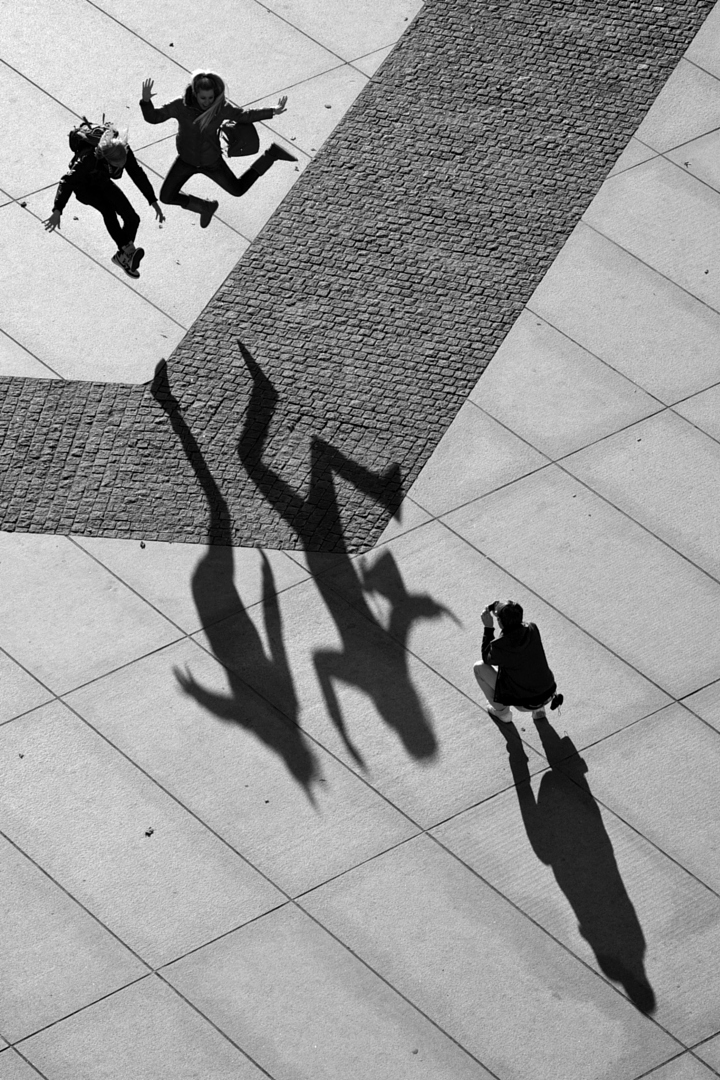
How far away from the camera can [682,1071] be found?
717 cm

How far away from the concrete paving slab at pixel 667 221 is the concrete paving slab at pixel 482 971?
528cm

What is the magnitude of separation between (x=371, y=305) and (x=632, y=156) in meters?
2.87

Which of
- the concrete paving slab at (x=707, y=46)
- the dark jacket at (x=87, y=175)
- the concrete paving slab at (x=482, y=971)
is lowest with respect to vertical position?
the concrete paving slab at (x=482, y=971)

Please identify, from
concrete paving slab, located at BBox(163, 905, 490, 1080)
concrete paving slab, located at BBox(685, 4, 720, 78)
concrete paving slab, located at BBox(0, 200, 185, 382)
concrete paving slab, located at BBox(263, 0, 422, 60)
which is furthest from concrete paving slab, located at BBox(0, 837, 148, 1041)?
concrete paving slab, located at BBox(685, 4, 720, 78)

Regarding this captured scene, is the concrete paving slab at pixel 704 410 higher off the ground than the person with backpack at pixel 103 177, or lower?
higher

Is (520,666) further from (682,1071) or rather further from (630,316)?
(630,316)

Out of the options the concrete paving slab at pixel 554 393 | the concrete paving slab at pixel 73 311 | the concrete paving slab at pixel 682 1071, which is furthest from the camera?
the concrete paving slab at pixel 73 311

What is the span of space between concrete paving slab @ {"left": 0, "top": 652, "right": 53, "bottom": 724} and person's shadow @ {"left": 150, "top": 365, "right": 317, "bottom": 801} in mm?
844

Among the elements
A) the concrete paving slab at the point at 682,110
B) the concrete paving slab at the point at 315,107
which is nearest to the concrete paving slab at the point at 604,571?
the concrete paving slab at the point at 682,110

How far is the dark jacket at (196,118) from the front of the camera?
9414 mm

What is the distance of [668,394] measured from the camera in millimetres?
10188

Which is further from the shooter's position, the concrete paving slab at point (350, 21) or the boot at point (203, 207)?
the concrete paving slab at point (350, 21)

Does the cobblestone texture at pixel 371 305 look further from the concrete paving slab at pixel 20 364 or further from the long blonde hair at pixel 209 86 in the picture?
the long blonde hair at pixel 209 86

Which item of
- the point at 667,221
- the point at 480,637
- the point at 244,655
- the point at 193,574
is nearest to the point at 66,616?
the point at 193,574
